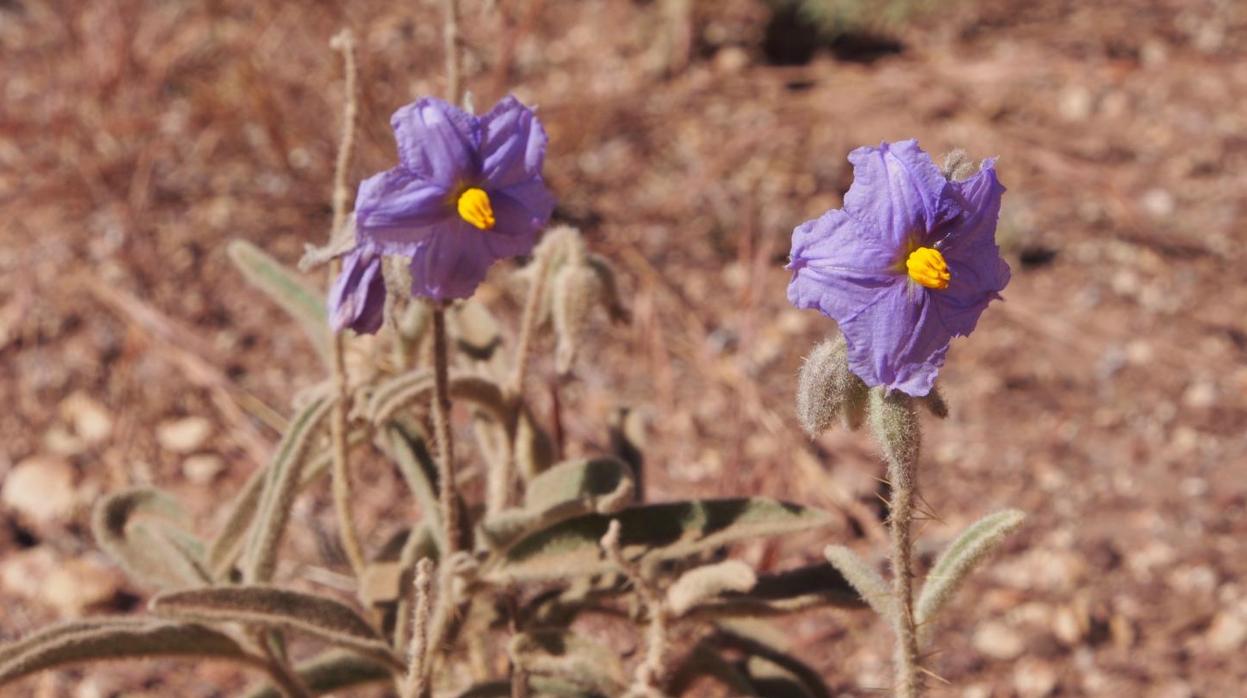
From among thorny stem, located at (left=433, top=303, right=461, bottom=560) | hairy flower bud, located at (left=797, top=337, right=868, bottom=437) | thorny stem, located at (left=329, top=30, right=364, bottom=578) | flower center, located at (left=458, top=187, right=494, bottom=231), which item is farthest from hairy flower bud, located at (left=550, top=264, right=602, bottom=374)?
hairy flower bud, located at (left=797, top=337, right=868, bottom=437)

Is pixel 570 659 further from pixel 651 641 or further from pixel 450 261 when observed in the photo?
pixel 450 261

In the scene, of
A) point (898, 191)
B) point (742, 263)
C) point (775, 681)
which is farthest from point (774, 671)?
point (742, 263)

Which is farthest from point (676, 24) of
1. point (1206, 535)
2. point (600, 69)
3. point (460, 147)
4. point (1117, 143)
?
point (460, 147)

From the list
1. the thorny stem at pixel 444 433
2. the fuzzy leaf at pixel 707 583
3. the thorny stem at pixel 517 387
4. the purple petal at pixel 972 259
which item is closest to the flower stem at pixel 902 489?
the purple petal at pixel 972 259

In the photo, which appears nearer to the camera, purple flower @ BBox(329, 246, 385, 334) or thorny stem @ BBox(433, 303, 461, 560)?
purple flower @ BBox(329, 246, 385, 334)

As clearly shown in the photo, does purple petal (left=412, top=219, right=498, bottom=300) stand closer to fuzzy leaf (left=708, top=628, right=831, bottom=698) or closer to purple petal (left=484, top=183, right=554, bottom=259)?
purple petal (left=484, top=183, right=554, bottom=259)

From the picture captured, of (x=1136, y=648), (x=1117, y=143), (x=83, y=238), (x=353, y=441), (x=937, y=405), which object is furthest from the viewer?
(x=1117, y=143)

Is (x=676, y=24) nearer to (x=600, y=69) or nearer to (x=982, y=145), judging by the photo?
(x=600, y=69)
